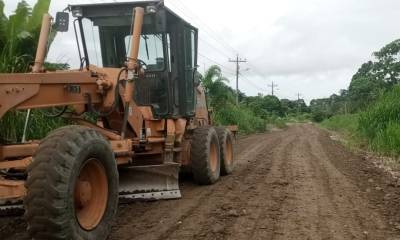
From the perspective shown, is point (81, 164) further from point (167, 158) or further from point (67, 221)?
point (167, 158)

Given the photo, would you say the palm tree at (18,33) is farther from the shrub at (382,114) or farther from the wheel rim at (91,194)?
the shrub at (382,114)

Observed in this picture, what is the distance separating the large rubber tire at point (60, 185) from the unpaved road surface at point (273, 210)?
3.27 ft

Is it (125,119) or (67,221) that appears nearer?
(67,221)

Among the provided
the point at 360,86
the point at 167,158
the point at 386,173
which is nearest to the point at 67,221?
the point at 167,158

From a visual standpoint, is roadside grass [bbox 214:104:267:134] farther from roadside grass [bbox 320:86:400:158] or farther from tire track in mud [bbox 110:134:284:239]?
tire track in mud [bbox 110:134:284:239]

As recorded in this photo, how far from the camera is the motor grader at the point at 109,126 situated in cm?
477

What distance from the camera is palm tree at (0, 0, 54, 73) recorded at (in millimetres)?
9680

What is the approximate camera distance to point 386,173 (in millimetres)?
10586

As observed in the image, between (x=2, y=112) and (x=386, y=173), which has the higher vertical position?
(x=2, y=112)

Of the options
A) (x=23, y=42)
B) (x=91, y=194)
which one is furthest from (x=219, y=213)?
(x=23, y=42)

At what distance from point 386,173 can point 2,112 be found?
765 centimetres

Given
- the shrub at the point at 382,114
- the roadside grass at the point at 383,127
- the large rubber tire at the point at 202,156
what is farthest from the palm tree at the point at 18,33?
the shrub at the point at 382,114

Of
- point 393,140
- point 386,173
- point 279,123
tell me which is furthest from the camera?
point 279,123

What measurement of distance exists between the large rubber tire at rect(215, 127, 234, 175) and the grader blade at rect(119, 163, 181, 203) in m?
2.94
